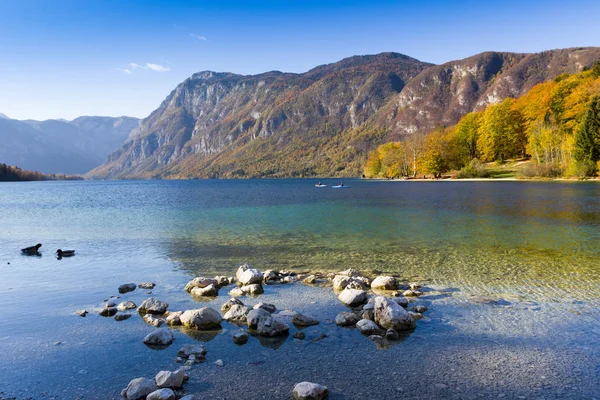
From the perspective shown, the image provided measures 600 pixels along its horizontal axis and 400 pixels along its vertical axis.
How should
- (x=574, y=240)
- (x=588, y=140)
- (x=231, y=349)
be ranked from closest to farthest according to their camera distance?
(x=231, y=349), (x=574, y=240), (x=588, y=140)

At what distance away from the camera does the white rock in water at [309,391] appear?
7949mm

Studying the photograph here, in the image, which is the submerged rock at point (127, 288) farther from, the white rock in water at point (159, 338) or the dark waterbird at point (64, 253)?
the dark waterbird at point (64, 253)

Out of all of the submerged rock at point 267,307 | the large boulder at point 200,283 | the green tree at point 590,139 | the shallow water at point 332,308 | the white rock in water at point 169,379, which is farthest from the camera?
the green tree at point 590,139

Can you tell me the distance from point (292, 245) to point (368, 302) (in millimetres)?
13971

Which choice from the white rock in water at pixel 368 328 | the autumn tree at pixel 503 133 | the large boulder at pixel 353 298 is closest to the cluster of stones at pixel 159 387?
the white rock in water at pixel 368 328

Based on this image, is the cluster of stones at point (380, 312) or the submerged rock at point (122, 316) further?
the submerged rock at point (122, 316)

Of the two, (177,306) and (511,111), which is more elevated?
(511,111)

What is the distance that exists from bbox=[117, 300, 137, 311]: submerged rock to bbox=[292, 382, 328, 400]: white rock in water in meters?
8.77

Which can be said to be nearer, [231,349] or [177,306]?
[231,349]

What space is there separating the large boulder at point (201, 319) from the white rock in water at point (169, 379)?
3293mm

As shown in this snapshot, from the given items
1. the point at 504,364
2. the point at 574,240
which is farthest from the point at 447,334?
the point at 574,240

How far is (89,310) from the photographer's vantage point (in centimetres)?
1427

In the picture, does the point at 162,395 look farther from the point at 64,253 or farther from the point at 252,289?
the point at 64,253

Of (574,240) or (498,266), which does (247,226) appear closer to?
(498,266)
